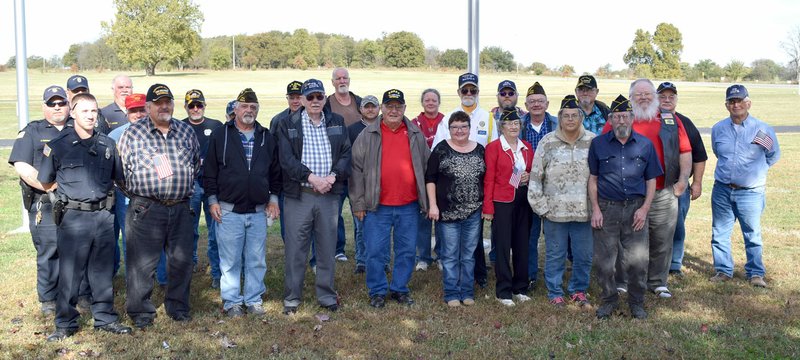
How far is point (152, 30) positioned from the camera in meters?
72.7

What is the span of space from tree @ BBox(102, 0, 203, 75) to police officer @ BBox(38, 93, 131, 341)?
235 ft

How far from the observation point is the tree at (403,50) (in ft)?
232

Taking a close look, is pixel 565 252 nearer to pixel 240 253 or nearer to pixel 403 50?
pixel 240 253

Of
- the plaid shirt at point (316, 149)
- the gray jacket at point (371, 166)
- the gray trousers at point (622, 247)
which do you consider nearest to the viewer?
the gray trousers at point (622, 247)

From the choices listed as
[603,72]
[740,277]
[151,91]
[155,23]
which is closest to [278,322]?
[151,91]

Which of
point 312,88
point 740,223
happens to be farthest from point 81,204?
point 740,223

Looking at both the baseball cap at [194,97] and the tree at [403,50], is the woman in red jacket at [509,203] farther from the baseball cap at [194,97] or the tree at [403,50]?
the tree at [403,50]

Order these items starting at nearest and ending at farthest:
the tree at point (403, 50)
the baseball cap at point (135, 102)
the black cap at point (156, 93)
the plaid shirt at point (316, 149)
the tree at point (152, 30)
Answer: the black cap at point (156, 93) < the plaid shirt at point (316, 149) < the baseball cap at point (135, 102) < the tree at point (403, 50) < the tree at point (152, 30)

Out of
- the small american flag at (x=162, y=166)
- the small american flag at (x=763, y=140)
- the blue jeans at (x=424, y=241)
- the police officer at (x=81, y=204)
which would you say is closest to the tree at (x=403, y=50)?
the blue jeans at (x=424, y=241)

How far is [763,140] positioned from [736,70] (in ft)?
293

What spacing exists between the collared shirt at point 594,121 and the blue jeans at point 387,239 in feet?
7.39

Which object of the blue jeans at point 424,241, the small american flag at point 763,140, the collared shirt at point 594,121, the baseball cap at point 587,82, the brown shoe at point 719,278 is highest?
the baseball cap at point 587,82

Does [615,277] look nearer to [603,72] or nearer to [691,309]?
[691,309]

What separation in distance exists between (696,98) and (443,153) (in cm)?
4864
